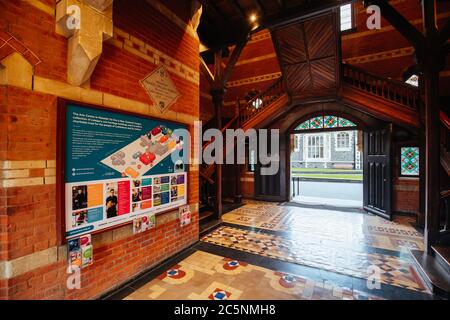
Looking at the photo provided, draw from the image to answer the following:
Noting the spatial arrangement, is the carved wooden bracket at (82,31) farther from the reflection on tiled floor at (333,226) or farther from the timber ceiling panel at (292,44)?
the reflection on tiled floor at (333,226)

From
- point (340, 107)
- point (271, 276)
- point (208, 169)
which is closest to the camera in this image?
point (271, 276)

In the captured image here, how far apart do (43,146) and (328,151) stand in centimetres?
2199

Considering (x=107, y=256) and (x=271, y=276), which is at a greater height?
(x=107, y=256)

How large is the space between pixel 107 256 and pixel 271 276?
6.88 ft

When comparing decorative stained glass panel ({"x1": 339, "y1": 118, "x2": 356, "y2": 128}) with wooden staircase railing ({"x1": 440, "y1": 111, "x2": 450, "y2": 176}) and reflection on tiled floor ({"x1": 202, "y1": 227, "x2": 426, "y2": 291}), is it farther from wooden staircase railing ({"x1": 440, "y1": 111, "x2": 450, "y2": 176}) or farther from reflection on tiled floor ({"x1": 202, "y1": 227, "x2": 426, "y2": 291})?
reflection on tiled floor ({"x1": 202, "y1": 227, "x2": 426, "y2": 291})

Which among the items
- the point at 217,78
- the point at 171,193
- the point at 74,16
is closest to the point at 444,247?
the point at 171,193

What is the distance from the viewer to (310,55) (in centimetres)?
480

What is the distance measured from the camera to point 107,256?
246 centimetres

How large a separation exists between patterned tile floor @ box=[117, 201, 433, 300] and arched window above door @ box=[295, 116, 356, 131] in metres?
3.07

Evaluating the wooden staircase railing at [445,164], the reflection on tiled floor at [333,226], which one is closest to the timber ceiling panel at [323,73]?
the wooden staircase railing at [445,164]

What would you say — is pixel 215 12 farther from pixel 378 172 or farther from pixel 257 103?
pixel 378 172

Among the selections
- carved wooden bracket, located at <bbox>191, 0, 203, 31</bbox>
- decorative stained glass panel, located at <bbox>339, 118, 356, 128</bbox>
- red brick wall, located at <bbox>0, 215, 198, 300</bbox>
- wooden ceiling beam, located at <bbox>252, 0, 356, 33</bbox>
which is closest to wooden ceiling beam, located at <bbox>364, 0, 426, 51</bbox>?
wooden ceiling beam, located at <bbox>252, 0, 356, 33</bbox>

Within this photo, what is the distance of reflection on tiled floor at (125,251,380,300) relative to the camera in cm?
240
